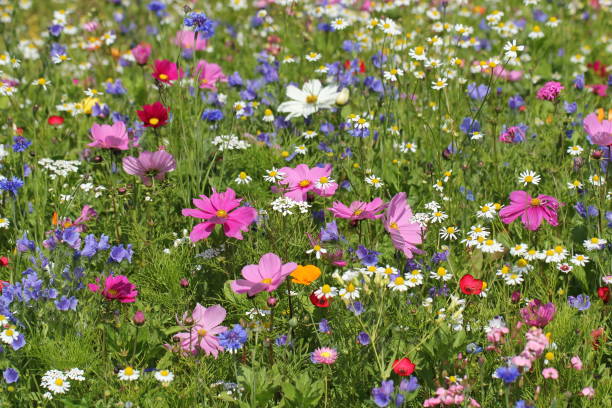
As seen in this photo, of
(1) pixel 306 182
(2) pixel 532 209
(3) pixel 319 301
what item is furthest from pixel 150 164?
(2) pixel 532 209

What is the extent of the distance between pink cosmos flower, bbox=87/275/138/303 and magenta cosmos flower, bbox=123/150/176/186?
63 centimetres

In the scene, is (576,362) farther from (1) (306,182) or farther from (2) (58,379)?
(2) (58,379)

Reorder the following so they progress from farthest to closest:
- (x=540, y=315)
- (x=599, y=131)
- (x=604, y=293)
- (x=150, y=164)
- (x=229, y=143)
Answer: (x=229, y=143) < (x=150, y=164) < (x=599, y=131) < (x=604, y=293) < (x=540, y=315)

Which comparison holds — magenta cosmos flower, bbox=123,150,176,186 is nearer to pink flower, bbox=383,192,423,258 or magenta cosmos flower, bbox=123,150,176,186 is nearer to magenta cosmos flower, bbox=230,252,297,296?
magenta cosmos flower, bbox=230,252,297,296

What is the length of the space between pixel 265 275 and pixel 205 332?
0.27 m

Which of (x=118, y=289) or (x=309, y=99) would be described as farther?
(x=309, y=99)

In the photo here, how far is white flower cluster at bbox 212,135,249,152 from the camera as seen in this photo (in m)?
3.27

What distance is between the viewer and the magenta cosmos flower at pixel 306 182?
282 cm

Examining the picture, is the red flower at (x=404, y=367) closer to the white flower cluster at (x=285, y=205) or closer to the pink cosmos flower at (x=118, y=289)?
the white flower cluster at (x=285, y=205)

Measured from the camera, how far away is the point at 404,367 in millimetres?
2146

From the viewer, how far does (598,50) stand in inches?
194

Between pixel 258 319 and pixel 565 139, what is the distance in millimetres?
1907

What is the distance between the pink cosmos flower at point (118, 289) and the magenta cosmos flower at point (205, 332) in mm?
204

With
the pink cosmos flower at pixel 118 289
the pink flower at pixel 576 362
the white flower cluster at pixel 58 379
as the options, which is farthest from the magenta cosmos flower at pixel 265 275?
the pink flower at pixel 576 362
